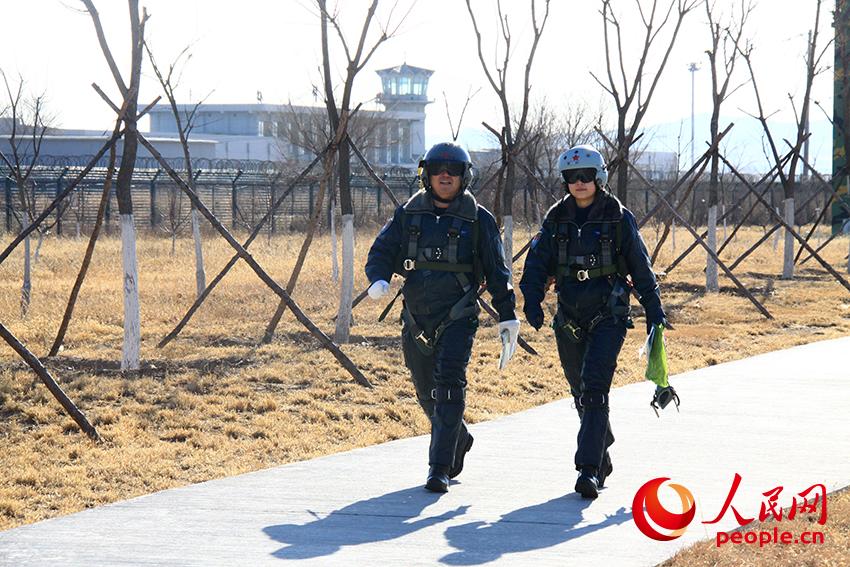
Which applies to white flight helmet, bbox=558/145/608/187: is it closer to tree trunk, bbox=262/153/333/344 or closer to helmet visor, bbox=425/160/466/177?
helmet visor, bbox=425/160/466/177

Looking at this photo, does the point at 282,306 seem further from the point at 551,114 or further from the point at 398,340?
the point at 551,114

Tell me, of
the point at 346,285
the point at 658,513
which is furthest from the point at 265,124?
the point at 658,513

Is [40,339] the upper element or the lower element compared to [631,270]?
lower

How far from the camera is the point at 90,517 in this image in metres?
5.93

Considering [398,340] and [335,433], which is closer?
[335,433]

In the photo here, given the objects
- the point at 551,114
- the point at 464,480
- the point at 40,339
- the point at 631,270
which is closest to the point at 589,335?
the point at 631,270

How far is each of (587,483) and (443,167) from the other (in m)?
1.78

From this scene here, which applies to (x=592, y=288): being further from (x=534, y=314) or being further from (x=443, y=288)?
(x=443, y=288)

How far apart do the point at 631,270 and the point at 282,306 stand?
6682 millimetres

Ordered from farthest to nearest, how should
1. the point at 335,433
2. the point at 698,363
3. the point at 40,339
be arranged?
the point at 40,339
the point at 698,363
the point at 335,433

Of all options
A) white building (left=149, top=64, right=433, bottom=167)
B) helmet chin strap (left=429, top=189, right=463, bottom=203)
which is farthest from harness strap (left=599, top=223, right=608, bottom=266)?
white building (left=149, top=64, right=433, bottom=167)

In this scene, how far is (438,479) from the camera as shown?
6.42m

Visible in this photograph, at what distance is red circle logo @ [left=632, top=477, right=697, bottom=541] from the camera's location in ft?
18.5

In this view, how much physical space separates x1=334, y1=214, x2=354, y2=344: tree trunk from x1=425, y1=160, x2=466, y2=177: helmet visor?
251 inches
